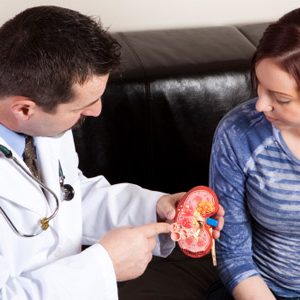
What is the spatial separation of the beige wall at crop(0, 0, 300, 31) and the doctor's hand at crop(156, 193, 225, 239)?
3.02ft

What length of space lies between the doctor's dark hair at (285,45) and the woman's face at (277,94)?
0.01 meters

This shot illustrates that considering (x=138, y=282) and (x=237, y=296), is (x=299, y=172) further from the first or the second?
(x=138, y=282)

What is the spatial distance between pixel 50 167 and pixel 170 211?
305 millimetres

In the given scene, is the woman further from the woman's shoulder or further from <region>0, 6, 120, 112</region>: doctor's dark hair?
<region>0, 6, 120, 112</region>: doctor's dark hair

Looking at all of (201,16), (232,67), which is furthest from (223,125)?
(201,16)

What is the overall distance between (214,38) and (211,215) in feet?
2.97

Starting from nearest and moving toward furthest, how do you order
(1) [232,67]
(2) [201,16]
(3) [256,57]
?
(3) [256,57] < (1) [232,67] < (2) [201,16]

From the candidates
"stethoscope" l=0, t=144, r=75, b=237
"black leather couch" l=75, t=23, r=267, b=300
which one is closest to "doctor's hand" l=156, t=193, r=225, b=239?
"stethoscope" l=0, t=144, r=75, b=237

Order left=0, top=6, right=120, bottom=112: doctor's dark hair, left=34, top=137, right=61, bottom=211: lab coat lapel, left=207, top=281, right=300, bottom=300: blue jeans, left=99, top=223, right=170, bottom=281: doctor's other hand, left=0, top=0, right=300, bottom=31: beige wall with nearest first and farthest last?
left=0, top=6, right=120, bottom=112: doctor's dark hair < left=99, top=223, right=170, bottom=281: doctor's other hand < left=34, top=137, right=61, bottom=211: lab coat lapel < left=207, top=281, right=300, bottom=300: blue jeans < left=0, top=0, right=300, bottom=31: beige wall

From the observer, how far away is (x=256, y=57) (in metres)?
1.40

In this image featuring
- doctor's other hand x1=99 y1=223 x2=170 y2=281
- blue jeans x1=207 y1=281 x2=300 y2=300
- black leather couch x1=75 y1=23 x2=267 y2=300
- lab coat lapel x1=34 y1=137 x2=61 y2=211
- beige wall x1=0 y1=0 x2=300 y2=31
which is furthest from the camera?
beige wall x1=0 y1=0 x2=300 y2=31

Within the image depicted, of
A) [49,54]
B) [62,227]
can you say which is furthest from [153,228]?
[49,54]

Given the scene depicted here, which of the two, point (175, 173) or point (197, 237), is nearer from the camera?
point (197, 237)

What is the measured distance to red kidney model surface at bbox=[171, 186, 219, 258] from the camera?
1479 millimetres
